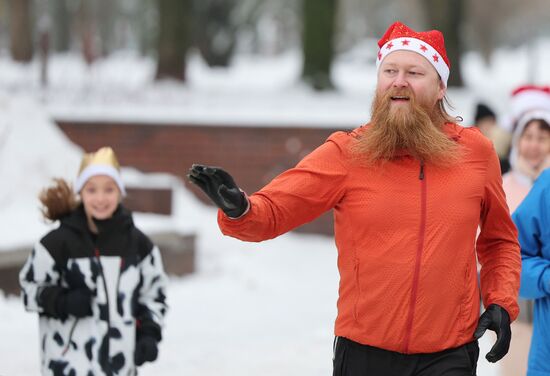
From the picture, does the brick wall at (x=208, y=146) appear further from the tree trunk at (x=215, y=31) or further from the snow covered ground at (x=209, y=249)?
the tree trunk at (x=215, y=31)

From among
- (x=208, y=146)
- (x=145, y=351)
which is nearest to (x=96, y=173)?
(x=145, y=351)

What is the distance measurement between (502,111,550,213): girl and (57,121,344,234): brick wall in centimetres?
749

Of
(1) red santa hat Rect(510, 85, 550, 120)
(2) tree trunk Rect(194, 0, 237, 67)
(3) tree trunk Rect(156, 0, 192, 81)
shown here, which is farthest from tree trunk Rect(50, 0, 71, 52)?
(1) red santa hat Rect(510, 85, 550, 120)

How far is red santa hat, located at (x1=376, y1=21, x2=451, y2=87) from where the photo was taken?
3.70 metres

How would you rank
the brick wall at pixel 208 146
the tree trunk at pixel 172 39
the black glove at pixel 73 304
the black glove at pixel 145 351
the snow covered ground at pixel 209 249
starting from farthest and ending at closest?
the tree trunk at pixel 172 39 < the brick wall at pixel 208 146 < the snow covered ground at pixel 209 249 < the black glove at pixel 145 351 < the black glove at pixel 73 304

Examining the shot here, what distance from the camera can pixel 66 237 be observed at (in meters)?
5.27

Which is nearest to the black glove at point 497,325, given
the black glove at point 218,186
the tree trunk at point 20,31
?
the black glove at point 218,186

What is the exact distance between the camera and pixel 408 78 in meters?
3.66

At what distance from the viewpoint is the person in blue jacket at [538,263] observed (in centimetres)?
450

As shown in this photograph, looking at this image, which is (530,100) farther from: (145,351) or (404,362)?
(404,362)

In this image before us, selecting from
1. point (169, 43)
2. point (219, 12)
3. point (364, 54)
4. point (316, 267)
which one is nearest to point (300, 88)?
point (169, 43)

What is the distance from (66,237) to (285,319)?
4643 mm

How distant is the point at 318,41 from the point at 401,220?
15.2 meters

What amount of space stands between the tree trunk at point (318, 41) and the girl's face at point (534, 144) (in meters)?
12.3
